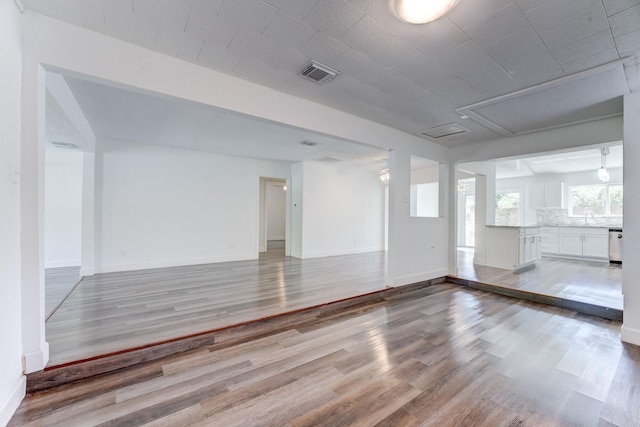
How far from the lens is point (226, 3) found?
1.72 metres

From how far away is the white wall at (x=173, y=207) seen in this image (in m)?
5.14

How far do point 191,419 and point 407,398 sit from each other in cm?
137

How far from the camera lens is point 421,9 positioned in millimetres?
1692

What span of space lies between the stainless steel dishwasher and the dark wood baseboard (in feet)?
23.4

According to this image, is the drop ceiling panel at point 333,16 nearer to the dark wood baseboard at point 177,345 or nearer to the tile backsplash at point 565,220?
the dark wood baseboard at point 177,345

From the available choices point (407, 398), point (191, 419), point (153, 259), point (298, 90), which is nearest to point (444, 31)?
point (298, 90)

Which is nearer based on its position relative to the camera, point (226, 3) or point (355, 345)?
point (226, 3)

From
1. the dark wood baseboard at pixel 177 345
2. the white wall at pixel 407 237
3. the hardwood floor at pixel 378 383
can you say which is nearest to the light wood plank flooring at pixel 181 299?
the dark wood baseboard at pixel 177 345

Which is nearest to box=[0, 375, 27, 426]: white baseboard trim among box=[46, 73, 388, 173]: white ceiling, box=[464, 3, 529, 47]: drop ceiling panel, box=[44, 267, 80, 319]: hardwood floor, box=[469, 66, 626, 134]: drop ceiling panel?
box=[44, 267, 80, 319]: hardwood floor

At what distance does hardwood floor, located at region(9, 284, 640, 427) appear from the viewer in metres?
1.63

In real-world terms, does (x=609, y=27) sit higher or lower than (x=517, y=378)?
higher

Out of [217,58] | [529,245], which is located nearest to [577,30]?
[217,58]

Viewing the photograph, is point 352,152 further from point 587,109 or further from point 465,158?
point 587,109

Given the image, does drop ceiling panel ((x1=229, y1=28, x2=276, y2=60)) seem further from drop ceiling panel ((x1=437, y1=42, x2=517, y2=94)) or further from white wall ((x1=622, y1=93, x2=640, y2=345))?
white wall ((x1=622, y1=93, x2=640, y2=345))
